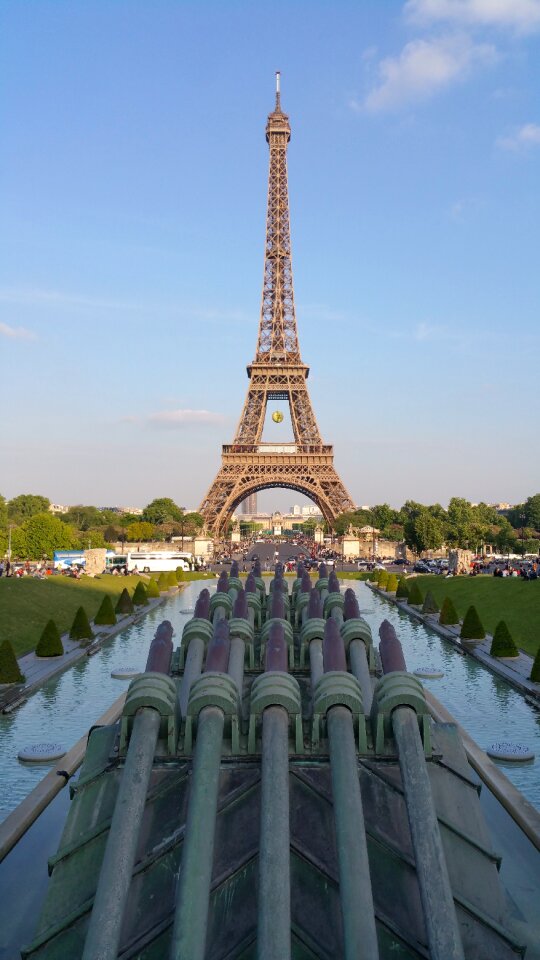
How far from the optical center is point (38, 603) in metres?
41.5

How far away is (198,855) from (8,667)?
20.8 m

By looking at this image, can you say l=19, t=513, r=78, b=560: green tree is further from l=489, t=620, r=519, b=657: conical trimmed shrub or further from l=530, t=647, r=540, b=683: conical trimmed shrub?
l=530, t=647, r=540, b=683: conical trimmed shrub

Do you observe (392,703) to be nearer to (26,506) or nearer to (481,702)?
(481,702)

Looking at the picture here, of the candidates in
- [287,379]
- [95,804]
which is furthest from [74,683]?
[287,379]

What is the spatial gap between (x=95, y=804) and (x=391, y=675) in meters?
3.76

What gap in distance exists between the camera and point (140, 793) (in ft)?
24.1

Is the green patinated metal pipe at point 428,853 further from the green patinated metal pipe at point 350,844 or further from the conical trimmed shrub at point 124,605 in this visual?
the conical trimmed shrub at point 124,605

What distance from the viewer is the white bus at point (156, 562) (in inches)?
3098

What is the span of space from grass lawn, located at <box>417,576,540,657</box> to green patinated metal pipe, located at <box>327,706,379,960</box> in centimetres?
2451

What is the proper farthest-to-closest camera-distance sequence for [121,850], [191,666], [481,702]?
[481,702] → [191,666] → [121,850]

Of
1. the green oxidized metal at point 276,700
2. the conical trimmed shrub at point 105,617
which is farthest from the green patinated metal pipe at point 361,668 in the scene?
the conical trimmed shrub at point 105,617

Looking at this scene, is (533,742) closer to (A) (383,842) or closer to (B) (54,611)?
(A) (383,842)

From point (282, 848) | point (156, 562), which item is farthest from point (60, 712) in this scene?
point (156, 562)

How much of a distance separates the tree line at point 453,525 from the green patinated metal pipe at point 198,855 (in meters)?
79.6
